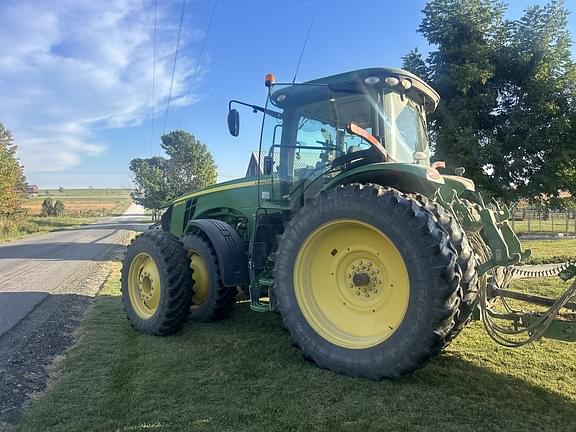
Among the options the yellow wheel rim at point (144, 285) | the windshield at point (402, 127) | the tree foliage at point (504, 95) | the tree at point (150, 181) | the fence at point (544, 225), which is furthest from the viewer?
the tree at point (150, 181)

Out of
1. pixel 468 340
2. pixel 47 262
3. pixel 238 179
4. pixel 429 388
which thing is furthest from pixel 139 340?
pixel 47 262

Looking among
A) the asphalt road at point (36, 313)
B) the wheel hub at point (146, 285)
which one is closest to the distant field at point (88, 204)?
the asphalt road at point (36, 313)

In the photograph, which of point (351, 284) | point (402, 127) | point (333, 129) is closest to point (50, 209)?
point (333, 129)

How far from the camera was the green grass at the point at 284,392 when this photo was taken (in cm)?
323

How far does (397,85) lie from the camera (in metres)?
4.53

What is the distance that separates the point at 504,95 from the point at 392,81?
1062cm

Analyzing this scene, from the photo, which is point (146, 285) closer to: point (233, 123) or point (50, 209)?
point (233, 123)

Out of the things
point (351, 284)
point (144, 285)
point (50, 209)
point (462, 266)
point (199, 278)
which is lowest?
point (144, 285)

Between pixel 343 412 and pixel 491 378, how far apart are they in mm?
1445

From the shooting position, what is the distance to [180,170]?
119 ft

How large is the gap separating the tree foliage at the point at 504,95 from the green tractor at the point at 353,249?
26.9 feet

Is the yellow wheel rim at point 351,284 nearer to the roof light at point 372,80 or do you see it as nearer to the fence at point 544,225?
the roof light at point 372,80

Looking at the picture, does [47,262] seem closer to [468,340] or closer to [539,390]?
[468,340]

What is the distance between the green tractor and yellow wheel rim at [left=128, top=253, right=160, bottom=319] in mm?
15
